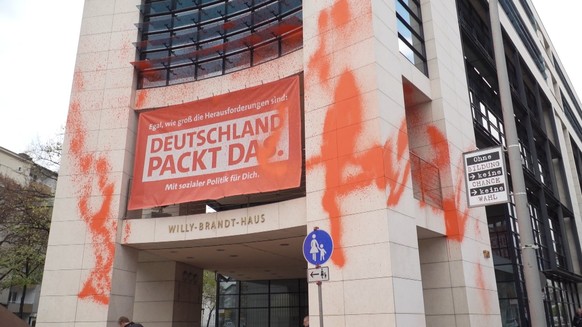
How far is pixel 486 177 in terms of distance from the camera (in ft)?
33.2

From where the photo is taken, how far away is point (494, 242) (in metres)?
20.0

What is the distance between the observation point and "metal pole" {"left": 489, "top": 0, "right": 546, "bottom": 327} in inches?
335

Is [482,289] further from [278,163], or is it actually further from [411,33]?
[411,33]

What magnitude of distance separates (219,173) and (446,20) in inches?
396

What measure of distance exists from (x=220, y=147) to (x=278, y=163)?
7.59ft

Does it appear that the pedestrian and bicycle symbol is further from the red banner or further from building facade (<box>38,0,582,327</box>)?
the red banner

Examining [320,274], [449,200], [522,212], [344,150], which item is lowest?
[320,274]

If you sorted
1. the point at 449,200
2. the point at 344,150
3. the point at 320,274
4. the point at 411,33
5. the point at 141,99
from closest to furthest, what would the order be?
the point at 320,274, the point at 344,150, the point at 449,200, the point at 411,33, the point at 141,99

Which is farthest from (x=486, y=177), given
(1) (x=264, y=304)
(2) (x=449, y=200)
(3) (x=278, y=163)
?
(1) (x=264, y=304)

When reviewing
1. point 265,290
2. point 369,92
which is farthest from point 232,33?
point 265,290

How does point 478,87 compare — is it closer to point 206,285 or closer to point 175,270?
point 175,270

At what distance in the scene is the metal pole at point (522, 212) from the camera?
850 cm

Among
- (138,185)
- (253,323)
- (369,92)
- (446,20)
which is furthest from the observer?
(253,323)

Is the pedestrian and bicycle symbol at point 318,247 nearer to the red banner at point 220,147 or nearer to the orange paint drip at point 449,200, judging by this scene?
the red banner at point 220,147
